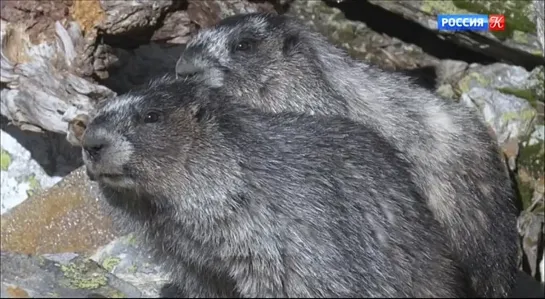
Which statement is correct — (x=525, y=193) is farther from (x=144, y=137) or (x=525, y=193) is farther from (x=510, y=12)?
(x=144, y=137)

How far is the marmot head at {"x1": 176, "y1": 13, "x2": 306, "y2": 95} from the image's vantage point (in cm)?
558

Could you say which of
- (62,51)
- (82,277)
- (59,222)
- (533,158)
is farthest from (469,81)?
(82,277)

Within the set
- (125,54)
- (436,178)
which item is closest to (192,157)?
(436,178)

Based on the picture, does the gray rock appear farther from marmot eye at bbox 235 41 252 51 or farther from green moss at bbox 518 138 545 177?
marmot eye at bbox 235 41 252 51

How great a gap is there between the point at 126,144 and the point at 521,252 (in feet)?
9.84

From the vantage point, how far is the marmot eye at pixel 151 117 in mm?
4379

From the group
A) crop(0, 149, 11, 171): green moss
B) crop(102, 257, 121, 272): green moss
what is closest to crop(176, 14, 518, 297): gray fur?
crop(102, 257, 121, 272): green moss

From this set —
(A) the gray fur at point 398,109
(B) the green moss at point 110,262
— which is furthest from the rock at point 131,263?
(A) the gray fur at point 398,109

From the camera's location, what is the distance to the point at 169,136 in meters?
4.37

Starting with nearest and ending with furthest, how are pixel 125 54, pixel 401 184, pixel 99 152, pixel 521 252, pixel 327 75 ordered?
pixel 99 152 → pixel 401 184 → pixel 327 75 → pixel 521 252 → pixel 125 54

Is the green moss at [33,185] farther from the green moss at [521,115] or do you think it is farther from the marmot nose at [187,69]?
the green moss at [521,115]

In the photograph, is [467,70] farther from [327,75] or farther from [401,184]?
[401,184]

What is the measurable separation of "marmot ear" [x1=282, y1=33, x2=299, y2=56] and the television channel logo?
125cm

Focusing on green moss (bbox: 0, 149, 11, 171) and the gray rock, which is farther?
green moss (bbox: 0, 149, 11, 171)
